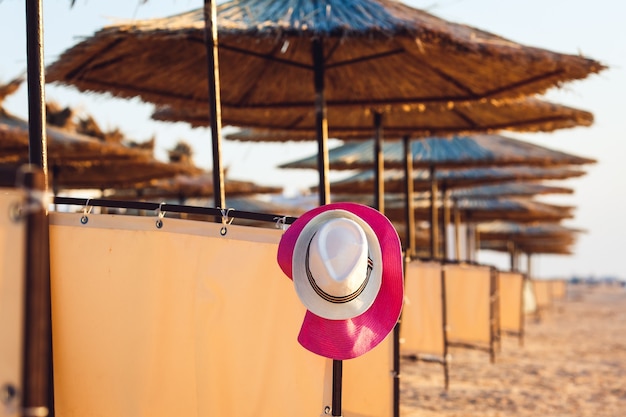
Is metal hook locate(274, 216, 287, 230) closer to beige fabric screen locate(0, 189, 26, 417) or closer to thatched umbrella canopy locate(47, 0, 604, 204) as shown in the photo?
beige fabric screen locate(0, 189, 26, 417)

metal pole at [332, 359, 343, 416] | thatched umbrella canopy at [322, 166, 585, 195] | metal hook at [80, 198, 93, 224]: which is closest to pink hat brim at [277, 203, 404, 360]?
metal pole at [332, 359, 343, 416]

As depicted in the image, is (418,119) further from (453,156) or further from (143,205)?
(143,205)

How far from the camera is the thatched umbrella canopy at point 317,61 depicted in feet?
17.4

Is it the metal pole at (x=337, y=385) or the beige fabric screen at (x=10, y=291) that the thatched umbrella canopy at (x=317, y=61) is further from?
the beige fabric screen at (x=10, y=291)

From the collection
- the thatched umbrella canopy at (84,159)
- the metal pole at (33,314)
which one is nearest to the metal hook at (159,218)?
the metal pole at (33,314)

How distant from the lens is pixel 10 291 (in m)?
2.27

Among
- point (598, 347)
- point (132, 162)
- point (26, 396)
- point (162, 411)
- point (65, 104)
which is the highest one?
point (65, 104)

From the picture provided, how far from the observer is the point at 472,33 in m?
5.75

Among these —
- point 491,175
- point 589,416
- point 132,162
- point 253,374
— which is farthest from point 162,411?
point 491,175

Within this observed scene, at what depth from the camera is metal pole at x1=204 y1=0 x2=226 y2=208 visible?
4.25 metres

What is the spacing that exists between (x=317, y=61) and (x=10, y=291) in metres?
4.06

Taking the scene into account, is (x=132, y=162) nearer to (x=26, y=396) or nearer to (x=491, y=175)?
(x=491, y=175)

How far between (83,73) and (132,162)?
5.80m

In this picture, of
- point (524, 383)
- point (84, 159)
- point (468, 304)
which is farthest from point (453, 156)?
point (84, 159)
